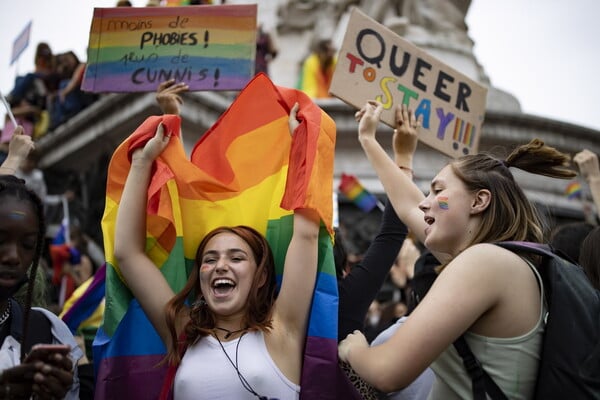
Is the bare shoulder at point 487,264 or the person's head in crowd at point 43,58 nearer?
the bare shoulder at point 487,264

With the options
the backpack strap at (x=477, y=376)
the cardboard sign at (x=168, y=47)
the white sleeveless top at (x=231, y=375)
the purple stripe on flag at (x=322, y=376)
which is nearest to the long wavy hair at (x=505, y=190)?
the backpack strap at (x=477, y=376)

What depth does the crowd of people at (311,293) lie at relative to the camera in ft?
6.93

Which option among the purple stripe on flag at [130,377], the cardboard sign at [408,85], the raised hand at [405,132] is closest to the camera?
the purple stripe on flag at [130,377]

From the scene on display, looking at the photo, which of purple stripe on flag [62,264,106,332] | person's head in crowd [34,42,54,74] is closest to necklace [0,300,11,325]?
purple stripe on flag [62,264,106,332]

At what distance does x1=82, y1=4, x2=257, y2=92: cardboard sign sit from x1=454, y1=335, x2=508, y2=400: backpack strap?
243 centimetres

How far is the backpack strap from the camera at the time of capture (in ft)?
6.90

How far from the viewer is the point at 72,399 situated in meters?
2.62

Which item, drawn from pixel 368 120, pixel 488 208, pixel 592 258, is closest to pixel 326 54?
pixel 368 120

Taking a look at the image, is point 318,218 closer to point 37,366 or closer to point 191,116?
point 37,366

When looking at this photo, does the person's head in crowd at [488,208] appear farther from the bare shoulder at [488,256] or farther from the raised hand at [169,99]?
the raised hand at [169,99]

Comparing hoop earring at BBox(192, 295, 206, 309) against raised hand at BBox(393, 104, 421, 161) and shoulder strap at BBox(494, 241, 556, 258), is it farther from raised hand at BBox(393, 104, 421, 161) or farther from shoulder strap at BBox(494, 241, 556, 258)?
raised hand at BBox(393, 104, 421, 161)

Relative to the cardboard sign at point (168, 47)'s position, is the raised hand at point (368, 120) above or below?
below

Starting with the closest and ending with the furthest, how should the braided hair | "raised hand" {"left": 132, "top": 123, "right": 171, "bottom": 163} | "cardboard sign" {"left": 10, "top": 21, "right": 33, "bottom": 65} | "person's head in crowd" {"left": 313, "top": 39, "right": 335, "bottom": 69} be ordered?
the braided hair, "raised hand" {"left": 132, "top": 123, "right": 171, "bottom": 163}, "cardboard sign" {"left": 10, "top": 21, "right": 33, "bottom": 65}, "person's head in crowd" {"left": 313, "top": 39, "right": 335, "bottom": 69}

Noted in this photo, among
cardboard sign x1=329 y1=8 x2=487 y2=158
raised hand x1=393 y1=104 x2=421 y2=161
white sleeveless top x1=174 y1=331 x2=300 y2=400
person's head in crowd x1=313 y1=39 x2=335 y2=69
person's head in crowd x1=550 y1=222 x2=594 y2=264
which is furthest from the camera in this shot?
person's head in crowd x1=313 y1=39 x2=335 y2=69
